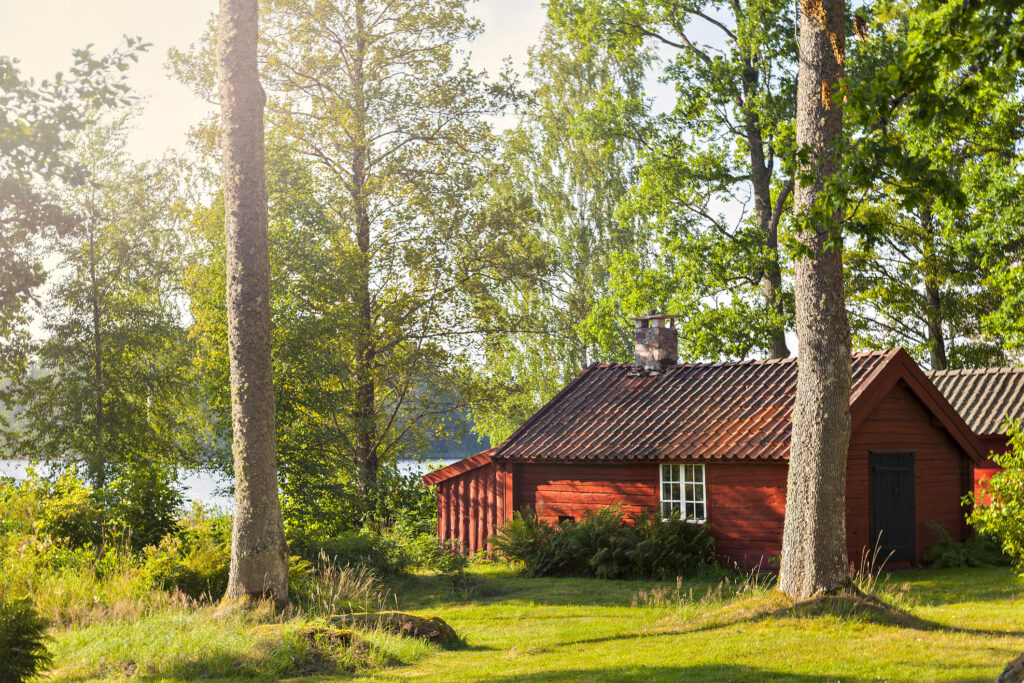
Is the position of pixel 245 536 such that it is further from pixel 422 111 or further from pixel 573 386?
pixel 422 111

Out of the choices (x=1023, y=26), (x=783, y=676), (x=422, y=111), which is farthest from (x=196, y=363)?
(x=1023, y=26)

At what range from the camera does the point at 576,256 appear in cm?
3656

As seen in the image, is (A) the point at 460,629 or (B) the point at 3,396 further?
(B) the point at 3,396

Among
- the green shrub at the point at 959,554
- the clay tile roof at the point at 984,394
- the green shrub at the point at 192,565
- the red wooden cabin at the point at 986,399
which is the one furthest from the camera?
the clay tile roof at the point at 984,394

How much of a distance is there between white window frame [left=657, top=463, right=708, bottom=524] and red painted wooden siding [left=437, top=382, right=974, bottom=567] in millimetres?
115

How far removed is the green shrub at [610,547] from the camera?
1856cm

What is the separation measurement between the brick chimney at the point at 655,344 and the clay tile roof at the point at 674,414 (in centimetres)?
35

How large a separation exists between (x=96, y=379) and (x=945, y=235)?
26.1 meters

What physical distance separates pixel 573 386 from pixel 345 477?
594 centimetres

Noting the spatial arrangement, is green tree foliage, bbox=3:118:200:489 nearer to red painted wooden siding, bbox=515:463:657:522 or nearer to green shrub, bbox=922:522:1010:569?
red painted wooden siding, bbox=515:463:657:522

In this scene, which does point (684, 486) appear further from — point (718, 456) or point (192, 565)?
point (192, 565)

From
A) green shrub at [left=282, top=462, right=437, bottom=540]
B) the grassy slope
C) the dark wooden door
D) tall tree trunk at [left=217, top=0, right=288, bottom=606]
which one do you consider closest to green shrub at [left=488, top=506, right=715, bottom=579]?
the grassy slope

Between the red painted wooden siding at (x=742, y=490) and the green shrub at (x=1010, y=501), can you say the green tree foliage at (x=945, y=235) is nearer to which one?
the red painted wooden siding at (x=742, y=490)

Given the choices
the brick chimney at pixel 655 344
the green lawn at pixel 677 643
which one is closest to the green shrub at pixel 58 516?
the green lawn at pixel 677 643
